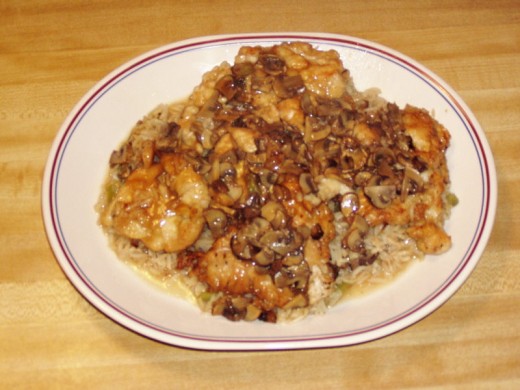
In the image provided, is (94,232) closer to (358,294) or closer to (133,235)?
(133,235)

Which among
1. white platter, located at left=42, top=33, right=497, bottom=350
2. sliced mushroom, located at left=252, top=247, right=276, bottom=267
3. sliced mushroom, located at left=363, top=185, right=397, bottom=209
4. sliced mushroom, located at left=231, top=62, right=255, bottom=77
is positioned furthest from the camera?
sliced mushroom, located at left=231, top=62, right=255, bottom=77

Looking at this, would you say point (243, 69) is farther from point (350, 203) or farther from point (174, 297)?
point (174, 297)

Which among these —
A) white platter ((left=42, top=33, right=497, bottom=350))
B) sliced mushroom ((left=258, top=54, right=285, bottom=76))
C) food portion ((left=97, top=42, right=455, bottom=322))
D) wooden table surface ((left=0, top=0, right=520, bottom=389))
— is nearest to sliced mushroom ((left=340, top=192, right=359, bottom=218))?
food portion ((left=97, top=42, right=455, bottom=322))

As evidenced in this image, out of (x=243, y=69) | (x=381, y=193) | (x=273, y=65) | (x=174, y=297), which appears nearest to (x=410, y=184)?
(x=381, y=193)

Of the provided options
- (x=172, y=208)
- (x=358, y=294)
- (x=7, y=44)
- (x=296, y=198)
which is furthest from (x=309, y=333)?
(x=7, y=44)

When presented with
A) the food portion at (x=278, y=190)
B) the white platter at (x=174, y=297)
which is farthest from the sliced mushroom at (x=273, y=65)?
the white platter at (x=174, y=297)

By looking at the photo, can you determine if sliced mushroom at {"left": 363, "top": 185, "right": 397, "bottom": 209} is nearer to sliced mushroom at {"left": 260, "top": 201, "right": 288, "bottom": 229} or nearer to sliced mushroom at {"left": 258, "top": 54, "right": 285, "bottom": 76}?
sliced mushroom at {"left": 260, "top": 201, "right": 288, "bottom": 229}
